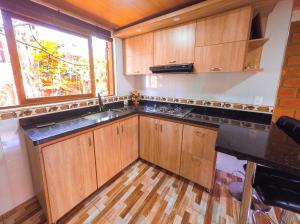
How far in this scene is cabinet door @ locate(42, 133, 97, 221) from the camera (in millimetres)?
1237

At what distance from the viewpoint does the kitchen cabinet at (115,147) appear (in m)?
1.65

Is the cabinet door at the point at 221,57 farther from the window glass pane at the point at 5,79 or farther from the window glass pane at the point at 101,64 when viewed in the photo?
the window glass pane at the point at 5,79

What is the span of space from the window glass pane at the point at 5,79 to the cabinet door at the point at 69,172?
2.28 ft

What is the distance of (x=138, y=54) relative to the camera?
2213 mm

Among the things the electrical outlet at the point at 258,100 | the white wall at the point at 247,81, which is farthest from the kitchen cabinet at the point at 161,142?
the electrical outlet at the point at 258,100

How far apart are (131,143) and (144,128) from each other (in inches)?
11.5

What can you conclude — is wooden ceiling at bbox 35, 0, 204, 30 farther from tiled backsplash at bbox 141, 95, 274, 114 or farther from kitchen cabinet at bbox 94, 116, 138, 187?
kitchen cabinet at bbox 94, 116, 138, 187

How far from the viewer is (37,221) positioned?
1.38 metres

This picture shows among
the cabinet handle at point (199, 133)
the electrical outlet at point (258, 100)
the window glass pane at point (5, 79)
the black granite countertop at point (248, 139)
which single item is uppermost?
the window glass pane at point (5, 79)

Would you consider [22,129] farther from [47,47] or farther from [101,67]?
[101,67]

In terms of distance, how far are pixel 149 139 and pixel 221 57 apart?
4.57ft

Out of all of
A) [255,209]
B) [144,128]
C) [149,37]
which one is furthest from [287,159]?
[149,37]

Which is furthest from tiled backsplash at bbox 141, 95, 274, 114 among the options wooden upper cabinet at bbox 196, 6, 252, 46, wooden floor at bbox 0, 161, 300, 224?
wooden floor at bbox 0, 161, 300, 224

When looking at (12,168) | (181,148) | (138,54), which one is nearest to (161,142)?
(181,148)
